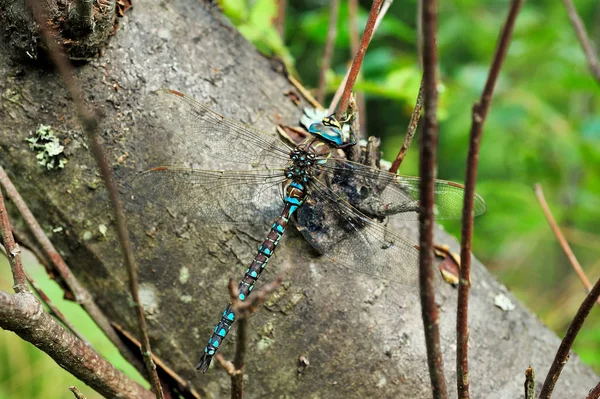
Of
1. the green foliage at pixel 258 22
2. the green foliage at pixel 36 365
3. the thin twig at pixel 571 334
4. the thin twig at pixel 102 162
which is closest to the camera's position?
the thin twig at pixel 102 162

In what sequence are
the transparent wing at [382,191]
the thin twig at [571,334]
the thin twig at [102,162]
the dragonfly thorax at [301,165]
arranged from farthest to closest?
the dragonfly thorax at [301,165] → the transparent wing at [382,191] → the thin twig at [571,334] → the thin twig at [102,162]

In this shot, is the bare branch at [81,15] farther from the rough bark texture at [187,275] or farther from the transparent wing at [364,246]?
the transparent wing at [364,246]

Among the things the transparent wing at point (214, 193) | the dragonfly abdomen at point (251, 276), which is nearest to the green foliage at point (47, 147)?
the transparent wing at point (214, 193)

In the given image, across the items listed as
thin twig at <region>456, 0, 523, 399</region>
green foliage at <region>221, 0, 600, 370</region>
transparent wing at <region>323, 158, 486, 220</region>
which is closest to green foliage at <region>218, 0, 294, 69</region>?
green foliage at <region>221, 0, 600, 370</region>

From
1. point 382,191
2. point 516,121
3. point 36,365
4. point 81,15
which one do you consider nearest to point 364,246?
point 382,191

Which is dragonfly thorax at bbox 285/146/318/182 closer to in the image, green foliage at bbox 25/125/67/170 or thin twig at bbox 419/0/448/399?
green foliage at bbox 25/125/67/170
